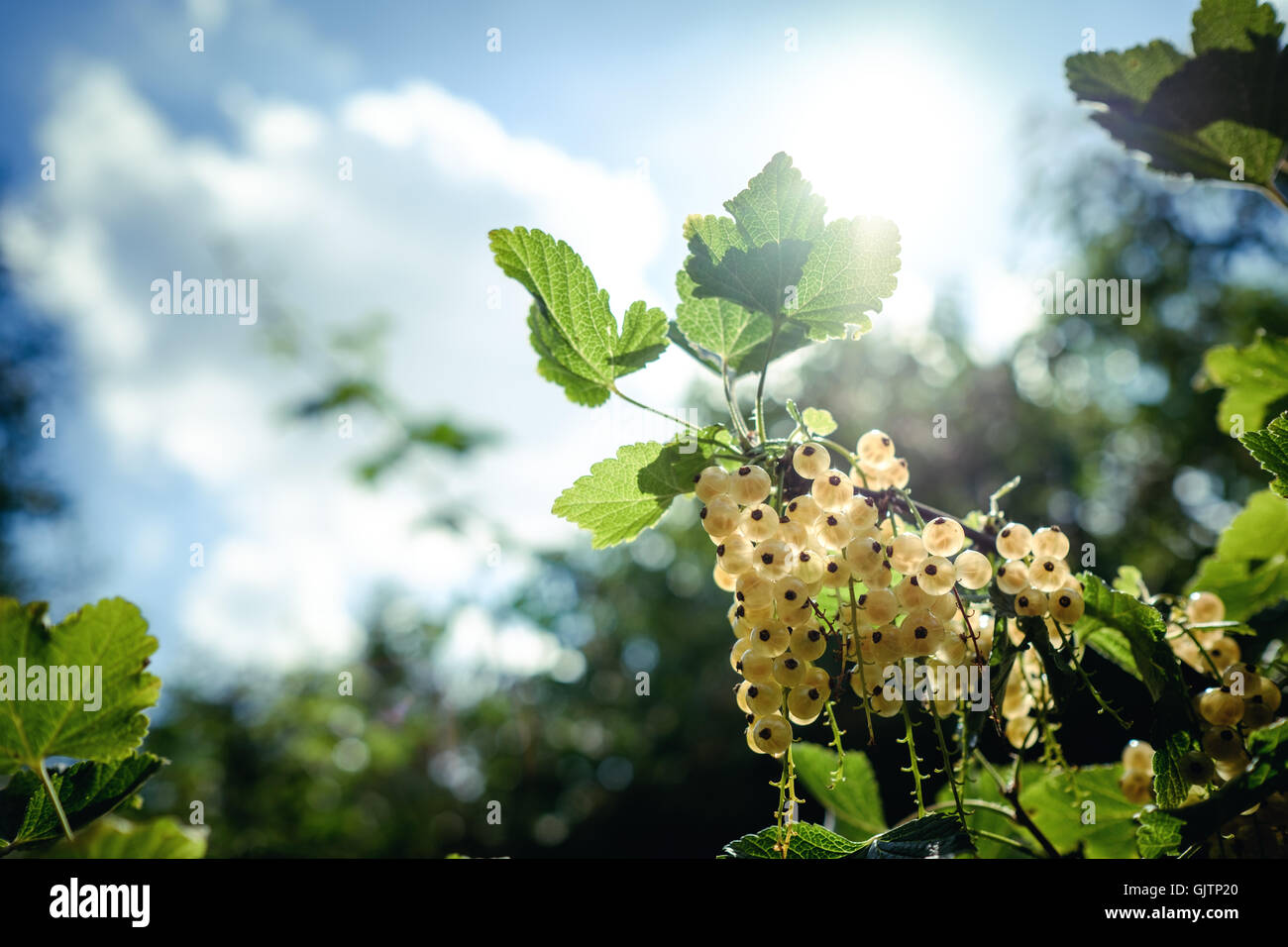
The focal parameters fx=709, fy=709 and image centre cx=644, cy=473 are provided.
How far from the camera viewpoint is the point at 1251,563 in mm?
713

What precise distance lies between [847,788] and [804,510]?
1.18 ft

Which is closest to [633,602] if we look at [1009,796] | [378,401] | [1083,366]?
[378,401]

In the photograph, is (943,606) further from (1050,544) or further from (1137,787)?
(1137,787)

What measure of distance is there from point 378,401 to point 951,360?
769cm

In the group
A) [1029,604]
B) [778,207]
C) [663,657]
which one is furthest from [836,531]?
[663,657]

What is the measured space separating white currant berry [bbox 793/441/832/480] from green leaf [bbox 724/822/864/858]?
22 cm

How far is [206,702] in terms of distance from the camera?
16.9 ft

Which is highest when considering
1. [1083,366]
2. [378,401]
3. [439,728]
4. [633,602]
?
[1083,366]

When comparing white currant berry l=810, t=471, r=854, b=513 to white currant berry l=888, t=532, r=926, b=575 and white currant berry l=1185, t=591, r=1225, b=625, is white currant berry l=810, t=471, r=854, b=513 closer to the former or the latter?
white currant berry l=888, t=532, r=926, b=575

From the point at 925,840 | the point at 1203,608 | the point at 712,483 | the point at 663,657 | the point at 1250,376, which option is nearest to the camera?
the point at 925,840

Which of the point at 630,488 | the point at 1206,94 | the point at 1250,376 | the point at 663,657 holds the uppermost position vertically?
the point at 1206,94

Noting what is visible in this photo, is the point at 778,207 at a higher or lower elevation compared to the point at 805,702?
higher
